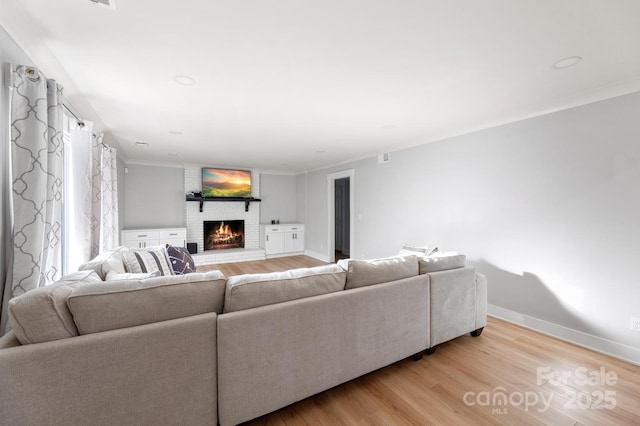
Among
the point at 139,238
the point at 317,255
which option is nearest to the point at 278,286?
the point at 139,238

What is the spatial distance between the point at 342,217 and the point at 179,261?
197 inches

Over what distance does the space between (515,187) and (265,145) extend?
3.46 m

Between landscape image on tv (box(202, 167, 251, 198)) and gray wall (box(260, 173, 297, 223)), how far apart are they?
18.5 inches

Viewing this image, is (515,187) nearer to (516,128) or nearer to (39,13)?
(516,128)

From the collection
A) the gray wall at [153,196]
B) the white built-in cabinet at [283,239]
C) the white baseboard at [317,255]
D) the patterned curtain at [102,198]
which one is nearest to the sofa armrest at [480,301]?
the white baseboard at [317,255]

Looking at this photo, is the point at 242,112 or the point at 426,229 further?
the point at 426,229

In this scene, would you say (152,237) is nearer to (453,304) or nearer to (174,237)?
(174,237)

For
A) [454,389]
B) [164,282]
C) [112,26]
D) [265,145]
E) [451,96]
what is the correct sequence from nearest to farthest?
[164,282], [112,26], [454,389], [451,96], [265,145]

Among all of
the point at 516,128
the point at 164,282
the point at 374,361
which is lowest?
the point at 374,361

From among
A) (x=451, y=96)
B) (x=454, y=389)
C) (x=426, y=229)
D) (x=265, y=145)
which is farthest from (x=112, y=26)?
(x=426, y=229)

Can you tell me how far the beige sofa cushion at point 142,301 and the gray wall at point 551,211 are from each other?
314cm

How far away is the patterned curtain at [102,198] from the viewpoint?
117 inches

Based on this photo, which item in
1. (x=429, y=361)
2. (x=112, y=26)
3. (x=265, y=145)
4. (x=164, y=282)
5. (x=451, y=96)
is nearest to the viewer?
(x=164, y=282)

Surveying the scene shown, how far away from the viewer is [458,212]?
11.7 ft
